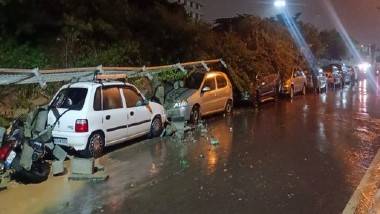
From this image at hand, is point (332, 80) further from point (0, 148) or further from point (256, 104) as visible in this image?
point (0, 148)

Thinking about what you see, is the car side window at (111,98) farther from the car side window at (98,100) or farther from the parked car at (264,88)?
the parked car at (264,88)

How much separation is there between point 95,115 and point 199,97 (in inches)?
266

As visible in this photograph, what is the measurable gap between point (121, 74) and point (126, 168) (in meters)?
3.65

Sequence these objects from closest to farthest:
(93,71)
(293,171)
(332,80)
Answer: (293,171), (93,71), (332,80)

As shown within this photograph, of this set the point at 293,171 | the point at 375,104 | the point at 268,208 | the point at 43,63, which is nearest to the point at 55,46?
the point at 43,63

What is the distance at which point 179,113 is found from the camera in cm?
1563

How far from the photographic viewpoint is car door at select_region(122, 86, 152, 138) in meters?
11.8

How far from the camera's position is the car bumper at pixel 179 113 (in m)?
15.3

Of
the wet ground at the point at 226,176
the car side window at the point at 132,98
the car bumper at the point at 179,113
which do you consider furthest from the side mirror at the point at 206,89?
the car side window at the point at 132,98

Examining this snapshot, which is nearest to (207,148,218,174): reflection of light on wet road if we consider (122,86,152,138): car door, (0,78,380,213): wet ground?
(0,78,380,213): wet ground

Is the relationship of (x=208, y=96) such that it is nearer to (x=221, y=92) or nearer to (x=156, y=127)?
(x=221, y=92)

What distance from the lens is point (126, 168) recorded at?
972 centimetres

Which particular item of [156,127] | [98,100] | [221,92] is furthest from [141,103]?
[221,92]

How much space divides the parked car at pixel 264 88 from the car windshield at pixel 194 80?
616cm
